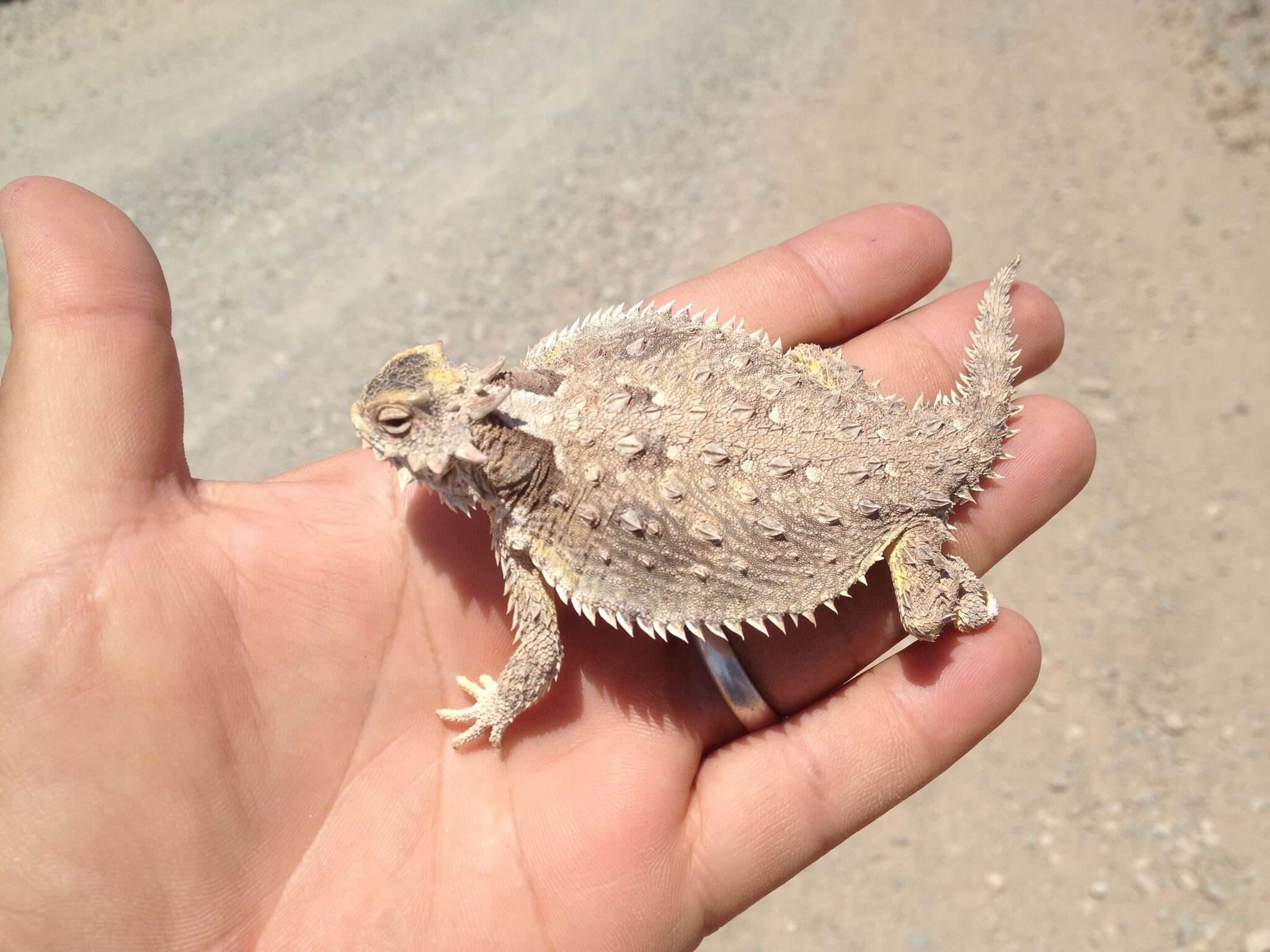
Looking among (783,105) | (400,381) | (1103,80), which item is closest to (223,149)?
(783,105)

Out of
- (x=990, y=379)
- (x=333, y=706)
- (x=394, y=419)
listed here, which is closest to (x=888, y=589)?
(x=990, y=379)

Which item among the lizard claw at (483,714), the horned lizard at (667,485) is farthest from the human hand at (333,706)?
the horned lizard at (667,485)

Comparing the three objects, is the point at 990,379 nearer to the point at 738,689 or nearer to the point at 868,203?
the point at 738,689

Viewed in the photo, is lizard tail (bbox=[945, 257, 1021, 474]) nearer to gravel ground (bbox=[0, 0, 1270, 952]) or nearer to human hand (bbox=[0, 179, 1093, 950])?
human hand (bbox=[0, 179, 1093, 950])

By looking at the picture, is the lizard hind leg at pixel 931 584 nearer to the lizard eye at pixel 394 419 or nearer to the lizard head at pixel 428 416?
the lizard head at pixel 428 416

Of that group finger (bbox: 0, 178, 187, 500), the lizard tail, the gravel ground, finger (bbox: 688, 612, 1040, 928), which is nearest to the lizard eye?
finger (bbox: 0, 178, 187, 500)

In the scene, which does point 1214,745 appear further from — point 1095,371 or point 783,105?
point 783,105
